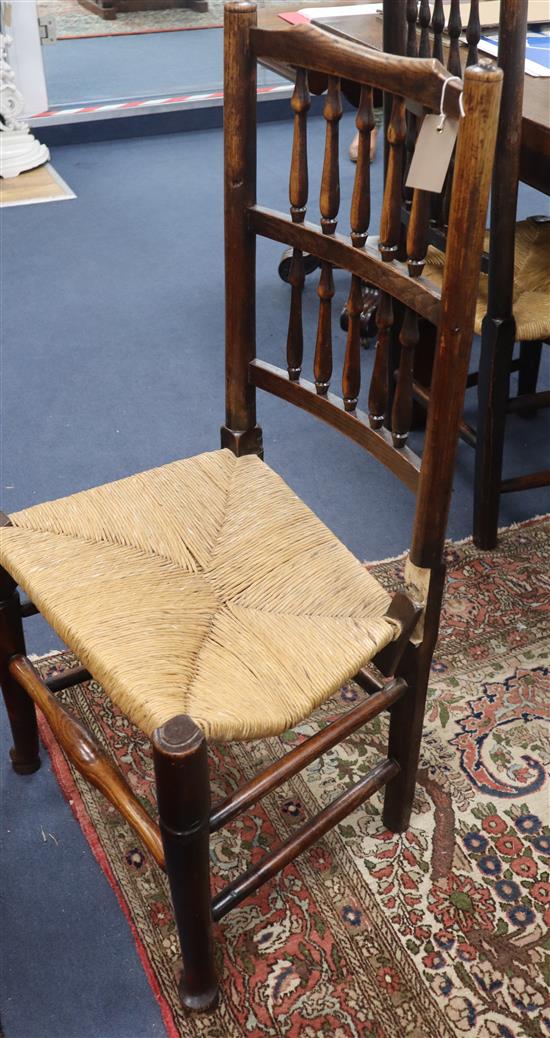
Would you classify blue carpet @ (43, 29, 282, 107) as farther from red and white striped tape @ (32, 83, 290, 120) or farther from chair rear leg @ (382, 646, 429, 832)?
chair rear leg @ (382, 646, 429, 832)

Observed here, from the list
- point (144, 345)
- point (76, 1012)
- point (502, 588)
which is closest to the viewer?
point (76, 1012)

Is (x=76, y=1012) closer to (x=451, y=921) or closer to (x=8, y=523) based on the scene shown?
(x=451, y=921)

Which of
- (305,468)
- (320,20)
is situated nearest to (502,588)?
(305,468)

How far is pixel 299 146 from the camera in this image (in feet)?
3.64

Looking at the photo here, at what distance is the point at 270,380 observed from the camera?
129 cm

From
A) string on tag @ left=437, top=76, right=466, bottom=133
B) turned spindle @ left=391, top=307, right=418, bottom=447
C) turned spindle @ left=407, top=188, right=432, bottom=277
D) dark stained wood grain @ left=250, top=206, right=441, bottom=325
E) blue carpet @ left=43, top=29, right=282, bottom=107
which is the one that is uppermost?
string on tag @ left=437, top=76, right=466, bottom=133

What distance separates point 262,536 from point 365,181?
1.38 feet

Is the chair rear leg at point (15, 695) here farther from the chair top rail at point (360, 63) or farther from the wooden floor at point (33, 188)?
the wooden floor at point (33, 188)

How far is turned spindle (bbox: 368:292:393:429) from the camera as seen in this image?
42.5 inches

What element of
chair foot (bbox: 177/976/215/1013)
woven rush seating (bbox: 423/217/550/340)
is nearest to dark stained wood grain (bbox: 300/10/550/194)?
woven rush seating (bbox: 423/217/550/340)

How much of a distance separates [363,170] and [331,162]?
44 mm

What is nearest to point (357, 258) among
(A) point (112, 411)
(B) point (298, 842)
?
(B) point (298, 842)

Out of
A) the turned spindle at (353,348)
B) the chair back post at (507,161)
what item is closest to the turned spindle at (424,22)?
the chair back post at (507,161)

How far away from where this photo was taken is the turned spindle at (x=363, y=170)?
3.32 ft
